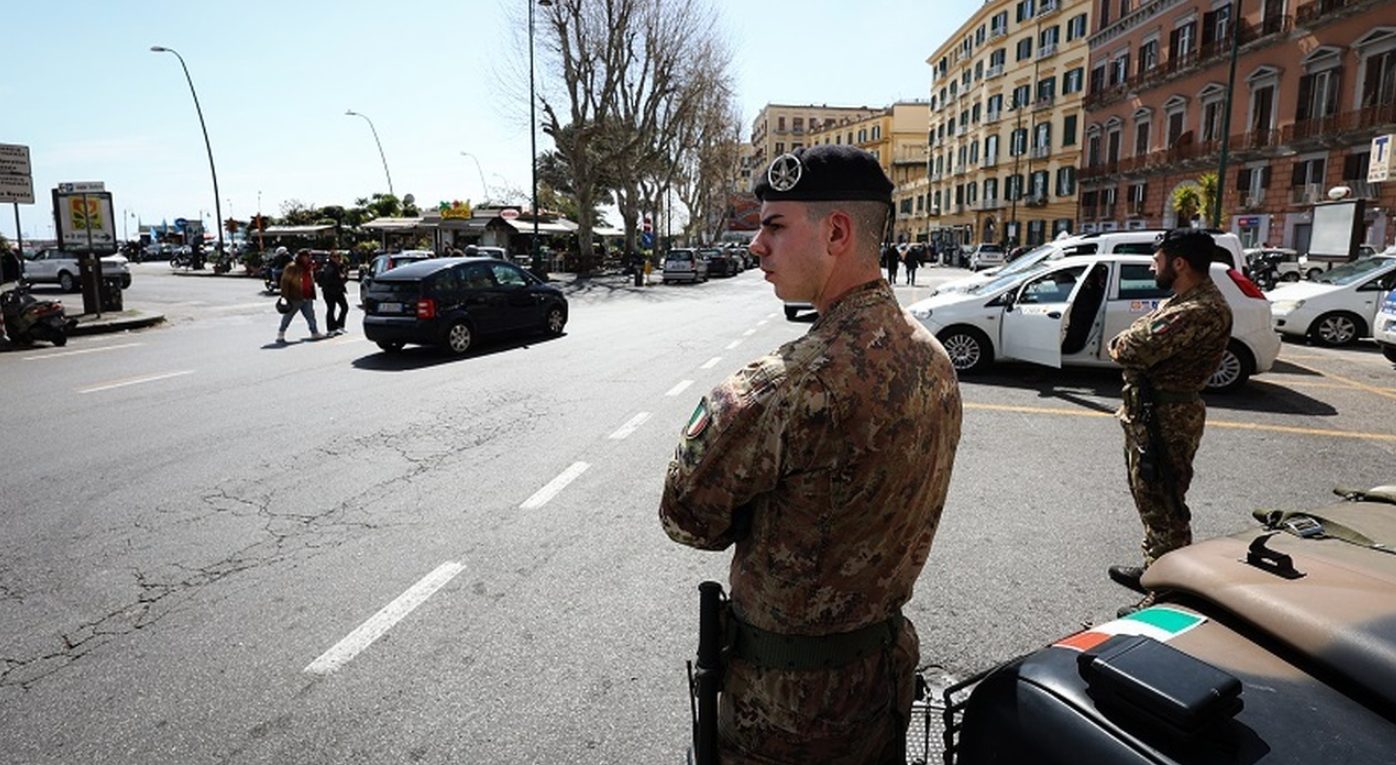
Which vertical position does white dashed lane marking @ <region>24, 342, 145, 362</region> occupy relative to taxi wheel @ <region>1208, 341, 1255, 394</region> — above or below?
below

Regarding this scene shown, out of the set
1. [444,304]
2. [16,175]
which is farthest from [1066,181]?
[16,175]

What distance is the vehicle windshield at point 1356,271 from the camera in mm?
13617

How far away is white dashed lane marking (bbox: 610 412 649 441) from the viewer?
7020 millimetres

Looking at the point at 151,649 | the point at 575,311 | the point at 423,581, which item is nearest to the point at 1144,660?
the point at 423,581

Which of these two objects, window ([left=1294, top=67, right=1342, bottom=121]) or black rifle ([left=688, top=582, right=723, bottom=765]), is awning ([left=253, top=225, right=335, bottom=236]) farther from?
black rifle ([left=688, top=582, right=723, bottom=765])

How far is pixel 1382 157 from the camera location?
795 inches

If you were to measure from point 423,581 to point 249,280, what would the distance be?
39.4 metres

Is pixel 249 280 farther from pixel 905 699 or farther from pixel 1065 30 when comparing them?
pixel 1065 30

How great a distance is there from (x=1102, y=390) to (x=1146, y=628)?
8.84 metres

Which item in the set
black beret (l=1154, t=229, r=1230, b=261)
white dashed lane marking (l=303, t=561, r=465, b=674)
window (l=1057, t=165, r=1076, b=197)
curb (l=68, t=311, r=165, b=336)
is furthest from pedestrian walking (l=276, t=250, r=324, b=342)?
window (l=1057, t=165, r=1076, b=197)

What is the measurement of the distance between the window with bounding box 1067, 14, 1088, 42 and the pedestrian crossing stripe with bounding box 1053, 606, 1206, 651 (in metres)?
61.1

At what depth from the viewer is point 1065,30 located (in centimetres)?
5391

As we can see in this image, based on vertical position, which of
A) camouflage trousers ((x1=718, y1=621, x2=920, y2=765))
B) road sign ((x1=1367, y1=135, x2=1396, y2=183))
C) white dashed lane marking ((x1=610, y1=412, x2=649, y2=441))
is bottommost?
white dashed lane marking ((x1=610, y1=412, x2=649, y2=441))

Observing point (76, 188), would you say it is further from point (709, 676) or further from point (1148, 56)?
point (1148, 56)
